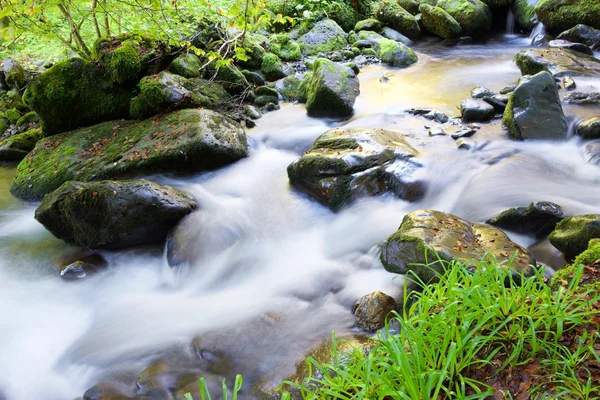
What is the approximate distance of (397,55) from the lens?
33.7 feet

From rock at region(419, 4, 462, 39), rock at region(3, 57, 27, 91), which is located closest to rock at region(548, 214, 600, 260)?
rock at region(419, 4, 462, 39)

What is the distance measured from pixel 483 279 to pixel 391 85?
726 centimetres

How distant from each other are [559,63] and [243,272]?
762cm

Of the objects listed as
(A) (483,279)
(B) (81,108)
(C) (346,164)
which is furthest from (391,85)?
(A) (483,279)

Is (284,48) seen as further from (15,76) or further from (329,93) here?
(15,76)

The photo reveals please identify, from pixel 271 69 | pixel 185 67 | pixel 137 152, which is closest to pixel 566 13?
pixel 271 69

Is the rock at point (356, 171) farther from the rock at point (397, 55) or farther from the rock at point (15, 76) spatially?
the rock at point (15, 76)

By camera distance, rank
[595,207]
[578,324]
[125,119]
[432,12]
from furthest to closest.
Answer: [432,12]
[125,119]
[595,207]
[578,324]

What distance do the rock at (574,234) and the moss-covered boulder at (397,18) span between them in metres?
10.4

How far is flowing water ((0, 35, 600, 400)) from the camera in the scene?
3525 mm

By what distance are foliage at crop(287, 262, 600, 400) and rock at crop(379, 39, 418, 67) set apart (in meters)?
8.83

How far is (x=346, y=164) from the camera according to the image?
5.19 meters

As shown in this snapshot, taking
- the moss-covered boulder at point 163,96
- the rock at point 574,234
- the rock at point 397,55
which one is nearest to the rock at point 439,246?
the rock at point 574,234

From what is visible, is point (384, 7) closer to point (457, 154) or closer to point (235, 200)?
point (457, 154)
